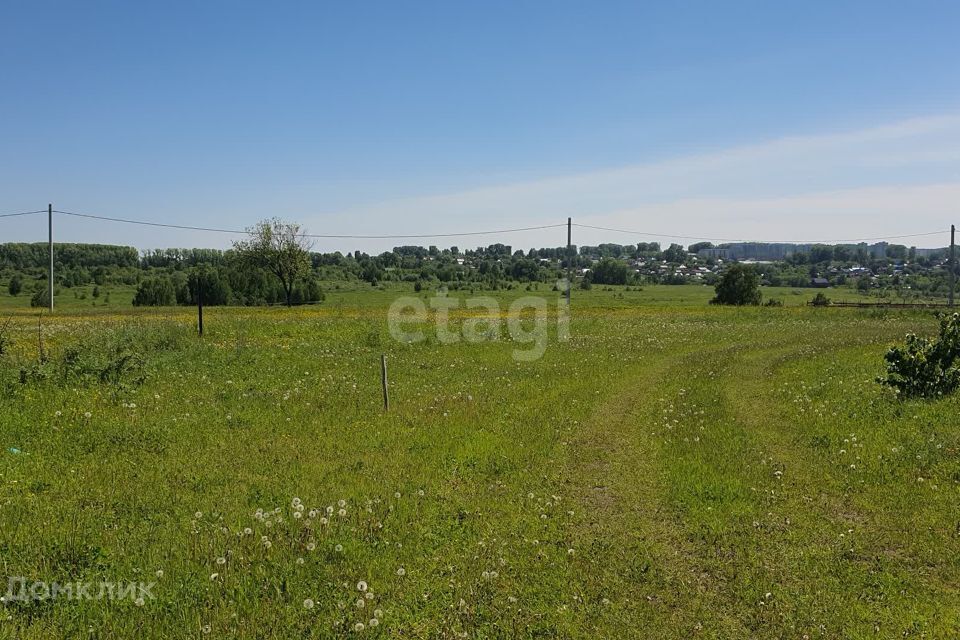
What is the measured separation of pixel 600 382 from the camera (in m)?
17.9

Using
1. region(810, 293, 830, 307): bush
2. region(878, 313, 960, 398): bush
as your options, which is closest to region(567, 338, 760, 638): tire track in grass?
region(878, 313, 960, 398): bush

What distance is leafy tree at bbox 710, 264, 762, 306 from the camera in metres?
79.2

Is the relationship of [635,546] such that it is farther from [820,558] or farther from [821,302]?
[821,302]

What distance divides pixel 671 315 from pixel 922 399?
117 feet

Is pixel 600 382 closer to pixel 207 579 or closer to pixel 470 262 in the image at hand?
pixel 207 579

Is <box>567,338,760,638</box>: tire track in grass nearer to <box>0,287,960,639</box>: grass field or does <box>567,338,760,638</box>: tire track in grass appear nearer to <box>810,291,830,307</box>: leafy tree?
<box>0,287,960,639</box>: grass field

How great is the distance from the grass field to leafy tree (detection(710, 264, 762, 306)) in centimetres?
6675

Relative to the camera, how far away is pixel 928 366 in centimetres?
1461

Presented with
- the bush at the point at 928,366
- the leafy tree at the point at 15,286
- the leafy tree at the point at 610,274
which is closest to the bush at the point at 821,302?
the bush at the point at 928,366

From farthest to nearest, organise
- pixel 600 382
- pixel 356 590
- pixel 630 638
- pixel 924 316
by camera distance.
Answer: pixel 924 316 < pixel 600 382 < pixel 356 590 < pixel 630 638

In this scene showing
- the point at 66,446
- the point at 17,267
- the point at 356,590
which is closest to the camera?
the point at 356,590

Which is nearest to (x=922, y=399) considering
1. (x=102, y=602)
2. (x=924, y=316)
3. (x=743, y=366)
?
(x=743, y=366)

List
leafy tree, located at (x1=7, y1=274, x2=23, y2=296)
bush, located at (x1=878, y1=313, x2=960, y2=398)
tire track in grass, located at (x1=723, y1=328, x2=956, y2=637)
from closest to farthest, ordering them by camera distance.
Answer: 1. tire track in grass, located at (x1=723, y1=328, x2=956, y2=637)
2. bush, located at (x1=878, y1=313, x2=960, y2=398)
3. leafy tree, located at (x1=7, y1=274, x2=23, y2=296)

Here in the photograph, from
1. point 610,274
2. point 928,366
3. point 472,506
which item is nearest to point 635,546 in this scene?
point 472,506
